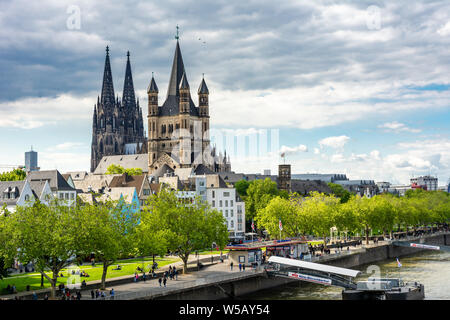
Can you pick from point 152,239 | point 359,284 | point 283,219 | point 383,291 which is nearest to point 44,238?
point 152,239

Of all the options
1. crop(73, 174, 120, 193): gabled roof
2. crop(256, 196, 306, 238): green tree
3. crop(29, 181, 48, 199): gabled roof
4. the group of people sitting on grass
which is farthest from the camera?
crop(73, 174, 120, 193): gabled roof

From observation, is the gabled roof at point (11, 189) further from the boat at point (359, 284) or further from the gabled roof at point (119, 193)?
the boat at point (359, 284)

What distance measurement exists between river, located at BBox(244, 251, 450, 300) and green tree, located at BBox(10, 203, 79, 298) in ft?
80.8

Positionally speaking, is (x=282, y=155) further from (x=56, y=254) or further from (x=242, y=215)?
(x=56, y=254)

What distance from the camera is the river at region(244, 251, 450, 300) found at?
7312 cm

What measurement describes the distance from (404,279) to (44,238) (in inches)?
2023

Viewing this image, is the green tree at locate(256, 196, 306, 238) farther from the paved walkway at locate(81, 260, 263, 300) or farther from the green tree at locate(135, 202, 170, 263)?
the green tree at locate(135, 202, 170, 263)

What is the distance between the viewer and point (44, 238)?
57938 millimetres

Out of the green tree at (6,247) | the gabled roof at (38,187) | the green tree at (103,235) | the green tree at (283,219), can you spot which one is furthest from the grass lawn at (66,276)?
the green tree at (283,219)

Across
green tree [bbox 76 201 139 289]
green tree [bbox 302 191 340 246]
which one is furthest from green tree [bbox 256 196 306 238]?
green tree [bbox 76 201 139 289]

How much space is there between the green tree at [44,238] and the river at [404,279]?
2464 cm

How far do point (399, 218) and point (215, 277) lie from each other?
87.6 m

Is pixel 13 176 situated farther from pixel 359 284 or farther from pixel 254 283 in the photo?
pixel 359 284
